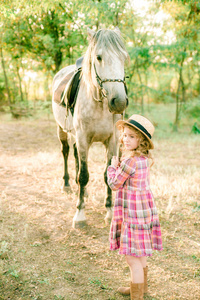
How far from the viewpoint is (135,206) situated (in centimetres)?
194

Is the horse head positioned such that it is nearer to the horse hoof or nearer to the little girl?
the little girl

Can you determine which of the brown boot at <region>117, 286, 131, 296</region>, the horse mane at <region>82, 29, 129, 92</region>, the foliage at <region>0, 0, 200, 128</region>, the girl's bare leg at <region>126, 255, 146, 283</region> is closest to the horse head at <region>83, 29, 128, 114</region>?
the horse mane at <region>82, 29, 129, 92</region>

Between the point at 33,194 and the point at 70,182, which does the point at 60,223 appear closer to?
the point at 33,194

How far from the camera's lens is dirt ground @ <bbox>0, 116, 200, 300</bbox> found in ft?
7.14

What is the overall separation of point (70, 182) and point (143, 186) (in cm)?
319

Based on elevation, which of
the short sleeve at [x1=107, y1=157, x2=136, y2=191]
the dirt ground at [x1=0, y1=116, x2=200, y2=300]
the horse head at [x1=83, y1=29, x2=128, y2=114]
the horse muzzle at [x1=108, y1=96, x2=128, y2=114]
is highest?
the horse head at [x1=83, y1=29, x2=128, y2=114]

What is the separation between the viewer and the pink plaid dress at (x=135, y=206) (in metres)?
1.92

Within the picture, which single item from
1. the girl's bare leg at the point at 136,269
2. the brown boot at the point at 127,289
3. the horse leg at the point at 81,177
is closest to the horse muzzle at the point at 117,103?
the horse leg at the point at 81,177

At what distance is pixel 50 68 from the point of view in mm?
11922

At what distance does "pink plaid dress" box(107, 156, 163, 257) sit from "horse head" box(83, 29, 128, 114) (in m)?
0.76

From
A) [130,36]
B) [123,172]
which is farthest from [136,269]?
[130,36]

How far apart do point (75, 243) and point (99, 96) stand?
68.7 inches

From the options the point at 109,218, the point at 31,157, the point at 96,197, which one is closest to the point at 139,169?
the point at 109,218

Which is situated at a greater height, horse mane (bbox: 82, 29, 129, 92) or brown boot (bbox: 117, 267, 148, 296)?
horse mane (bbox: 82, 29, 129, 92)
